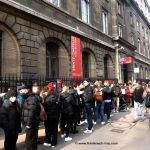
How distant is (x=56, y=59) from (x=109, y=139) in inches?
366

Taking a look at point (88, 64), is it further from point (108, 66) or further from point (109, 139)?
point (109, 139)

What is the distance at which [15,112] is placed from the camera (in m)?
5.53

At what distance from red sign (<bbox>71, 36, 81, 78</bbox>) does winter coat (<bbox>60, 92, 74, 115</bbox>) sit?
336 inches

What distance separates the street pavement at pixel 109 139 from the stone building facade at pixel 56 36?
4632 millimetres

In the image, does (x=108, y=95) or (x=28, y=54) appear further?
(x=28, y=54)

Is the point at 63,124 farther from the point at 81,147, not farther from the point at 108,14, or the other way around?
the point at 108,14

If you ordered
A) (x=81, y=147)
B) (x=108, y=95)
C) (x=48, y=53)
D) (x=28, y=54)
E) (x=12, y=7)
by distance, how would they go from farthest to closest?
(x=48, y=53), (x=28, y=54), (x=12, y=7), (x=108, y=95), (x=81, y=147)

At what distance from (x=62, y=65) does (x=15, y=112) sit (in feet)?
34.5

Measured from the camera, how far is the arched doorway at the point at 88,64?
64.6 ft

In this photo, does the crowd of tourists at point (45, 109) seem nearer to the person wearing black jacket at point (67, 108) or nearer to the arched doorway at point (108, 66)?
the person wearing black jacket at point (67, 108)

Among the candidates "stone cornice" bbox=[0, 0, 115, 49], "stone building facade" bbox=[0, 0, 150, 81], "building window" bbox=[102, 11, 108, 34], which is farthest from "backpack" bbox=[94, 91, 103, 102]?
"building window" bbox=[102, 11, 108, 34]

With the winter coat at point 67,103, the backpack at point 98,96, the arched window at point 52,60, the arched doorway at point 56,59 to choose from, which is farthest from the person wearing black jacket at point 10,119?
the arched window at point 52,60

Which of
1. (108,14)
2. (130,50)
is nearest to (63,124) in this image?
(108,14)

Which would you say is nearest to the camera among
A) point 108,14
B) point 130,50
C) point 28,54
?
point 28,54
